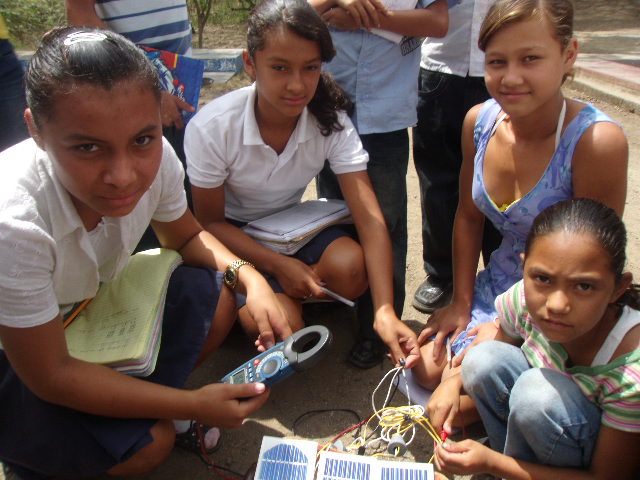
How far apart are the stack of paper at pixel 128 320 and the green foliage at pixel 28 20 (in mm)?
6144

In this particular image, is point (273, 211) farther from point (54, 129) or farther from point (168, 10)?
point (54, 129)

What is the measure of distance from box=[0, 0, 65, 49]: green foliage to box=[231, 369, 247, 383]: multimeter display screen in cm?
654

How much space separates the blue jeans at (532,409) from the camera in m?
1.22

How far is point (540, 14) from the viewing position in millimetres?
1418

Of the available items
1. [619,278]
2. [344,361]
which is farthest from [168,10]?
[619,278]

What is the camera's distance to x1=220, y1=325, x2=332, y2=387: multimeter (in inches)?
54.6

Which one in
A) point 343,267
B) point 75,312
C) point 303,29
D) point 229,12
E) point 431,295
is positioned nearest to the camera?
point 75,312

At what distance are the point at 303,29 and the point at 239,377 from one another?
40.2 inches

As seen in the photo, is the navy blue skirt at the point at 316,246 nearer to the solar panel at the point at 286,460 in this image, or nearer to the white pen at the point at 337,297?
the white pen at the point at 337,297

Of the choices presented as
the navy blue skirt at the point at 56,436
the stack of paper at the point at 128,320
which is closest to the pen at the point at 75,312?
the stack of paper at the point at 128,320

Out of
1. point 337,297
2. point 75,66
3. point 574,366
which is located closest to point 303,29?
point 75,66

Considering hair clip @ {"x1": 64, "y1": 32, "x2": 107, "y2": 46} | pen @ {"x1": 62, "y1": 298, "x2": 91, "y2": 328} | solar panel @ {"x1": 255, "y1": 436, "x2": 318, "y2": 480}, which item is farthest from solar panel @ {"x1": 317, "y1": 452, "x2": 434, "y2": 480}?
hair clip @ {"x1": 64, "y1": 32, "x2": 107, "y2": 46}

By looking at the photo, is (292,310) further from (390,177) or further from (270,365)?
(390,177)

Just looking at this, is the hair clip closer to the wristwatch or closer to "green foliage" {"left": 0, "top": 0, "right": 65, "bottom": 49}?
the wristwatch
